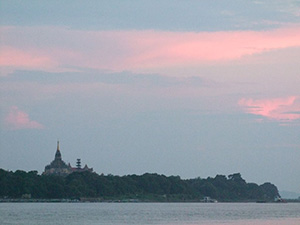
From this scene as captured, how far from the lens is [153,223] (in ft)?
304

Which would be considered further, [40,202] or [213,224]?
[40,202]

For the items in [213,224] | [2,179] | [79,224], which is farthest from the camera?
[2,179]

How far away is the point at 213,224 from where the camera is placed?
9344 cm

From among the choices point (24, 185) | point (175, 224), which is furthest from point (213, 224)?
point (24, 185)

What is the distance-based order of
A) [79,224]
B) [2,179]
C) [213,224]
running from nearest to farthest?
[79,224], [213,224], [2,179]

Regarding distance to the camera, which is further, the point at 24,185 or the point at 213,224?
the point at 24,185

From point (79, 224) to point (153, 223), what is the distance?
35.5 ft

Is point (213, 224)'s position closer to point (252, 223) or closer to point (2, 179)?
point (252, 223)

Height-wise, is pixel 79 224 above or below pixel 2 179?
below

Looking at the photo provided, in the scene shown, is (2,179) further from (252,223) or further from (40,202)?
(252,223)

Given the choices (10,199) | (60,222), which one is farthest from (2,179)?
(60,222)

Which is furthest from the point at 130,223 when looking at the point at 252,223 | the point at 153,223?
the point at 252,223

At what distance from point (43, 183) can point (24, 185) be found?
5.79 metres

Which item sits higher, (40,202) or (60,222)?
(40,202)
